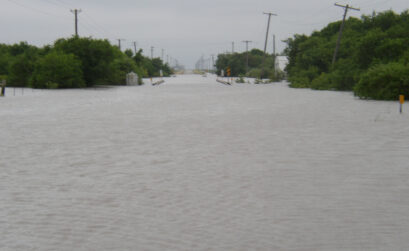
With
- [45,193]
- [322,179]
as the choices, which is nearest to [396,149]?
[322,179]

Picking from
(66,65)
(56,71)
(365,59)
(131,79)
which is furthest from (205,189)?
(131,79)

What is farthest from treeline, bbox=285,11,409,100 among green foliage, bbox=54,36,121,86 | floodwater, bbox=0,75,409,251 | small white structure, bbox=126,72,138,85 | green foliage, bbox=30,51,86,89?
green foliage, bbox=30,51,86,89

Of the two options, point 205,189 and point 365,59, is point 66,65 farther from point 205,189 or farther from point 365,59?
point 205,189

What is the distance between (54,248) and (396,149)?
825 cm

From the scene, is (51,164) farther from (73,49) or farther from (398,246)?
(73,49)

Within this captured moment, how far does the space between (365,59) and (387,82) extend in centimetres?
983

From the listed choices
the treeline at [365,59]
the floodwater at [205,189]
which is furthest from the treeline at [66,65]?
the floodwater at [205,189]

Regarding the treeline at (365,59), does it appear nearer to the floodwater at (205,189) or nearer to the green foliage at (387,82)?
the green foliage at (387,82)

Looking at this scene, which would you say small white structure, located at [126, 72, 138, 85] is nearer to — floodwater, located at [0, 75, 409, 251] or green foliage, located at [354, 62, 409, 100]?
green foliage, located at [354, 62, 409, 100]

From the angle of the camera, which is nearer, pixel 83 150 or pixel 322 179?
pixel 322 179

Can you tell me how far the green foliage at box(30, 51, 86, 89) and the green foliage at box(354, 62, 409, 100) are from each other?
27665 mm

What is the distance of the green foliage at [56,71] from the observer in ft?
148

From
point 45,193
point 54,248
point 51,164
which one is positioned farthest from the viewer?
point 51,164

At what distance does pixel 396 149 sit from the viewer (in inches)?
424
